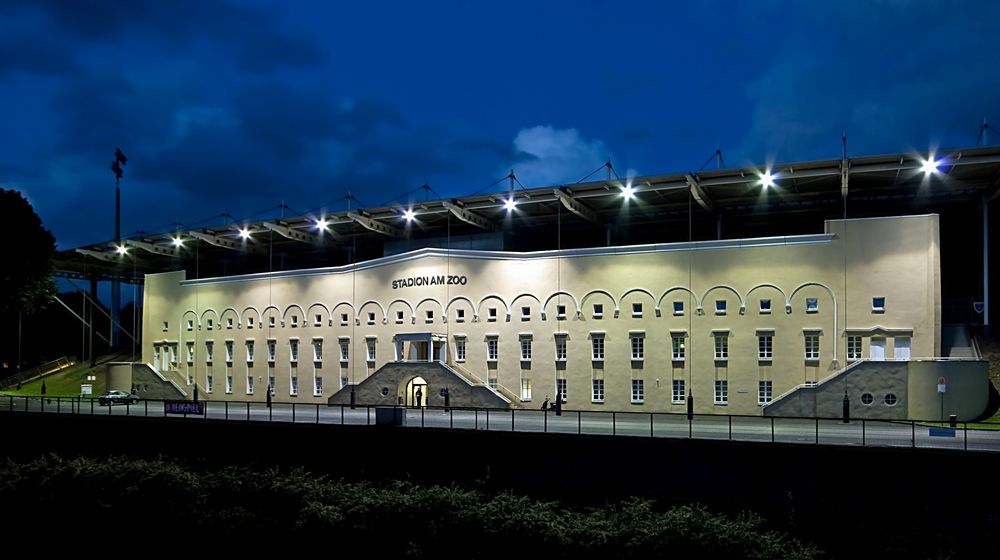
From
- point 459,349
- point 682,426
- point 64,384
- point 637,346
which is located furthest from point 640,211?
point 64,384

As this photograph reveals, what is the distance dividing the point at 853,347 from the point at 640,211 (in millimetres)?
16114

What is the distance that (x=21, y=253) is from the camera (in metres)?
60.4

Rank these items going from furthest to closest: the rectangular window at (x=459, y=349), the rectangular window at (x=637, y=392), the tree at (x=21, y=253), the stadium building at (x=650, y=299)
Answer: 1. the tree at (x=21, y=253)
2. the rectangular window at (x=459, y=349)
3. the rectangular window at (x=637, y=392)
4. the stadium building at (x=650, y=299)

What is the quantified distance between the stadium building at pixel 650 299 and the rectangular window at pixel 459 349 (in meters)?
0.10

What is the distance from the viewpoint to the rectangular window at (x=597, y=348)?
49.9m

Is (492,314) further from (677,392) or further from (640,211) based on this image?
(677,392)

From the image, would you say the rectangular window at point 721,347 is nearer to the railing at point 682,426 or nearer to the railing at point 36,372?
the railing at point 682,426

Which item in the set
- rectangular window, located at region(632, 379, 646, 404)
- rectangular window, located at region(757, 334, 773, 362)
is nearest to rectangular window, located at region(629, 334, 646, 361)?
rectangular window, located at region(632, 379, 646, 404)

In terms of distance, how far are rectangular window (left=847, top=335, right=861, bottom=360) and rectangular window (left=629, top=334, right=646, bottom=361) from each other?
425 inches

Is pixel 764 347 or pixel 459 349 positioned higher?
pixel 764 347

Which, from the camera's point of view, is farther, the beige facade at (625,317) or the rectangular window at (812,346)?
the rectangular window at (812,346)

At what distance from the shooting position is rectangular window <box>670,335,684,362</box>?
47781mm

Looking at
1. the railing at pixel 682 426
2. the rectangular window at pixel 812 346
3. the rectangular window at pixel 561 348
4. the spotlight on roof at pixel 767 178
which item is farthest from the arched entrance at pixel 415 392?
the spotlight on roof at pixel 767 178

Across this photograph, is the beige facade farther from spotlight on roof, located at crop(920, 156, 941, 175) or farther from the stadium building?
spotlight on roof, located at crop(920, 156, 941, 175)
